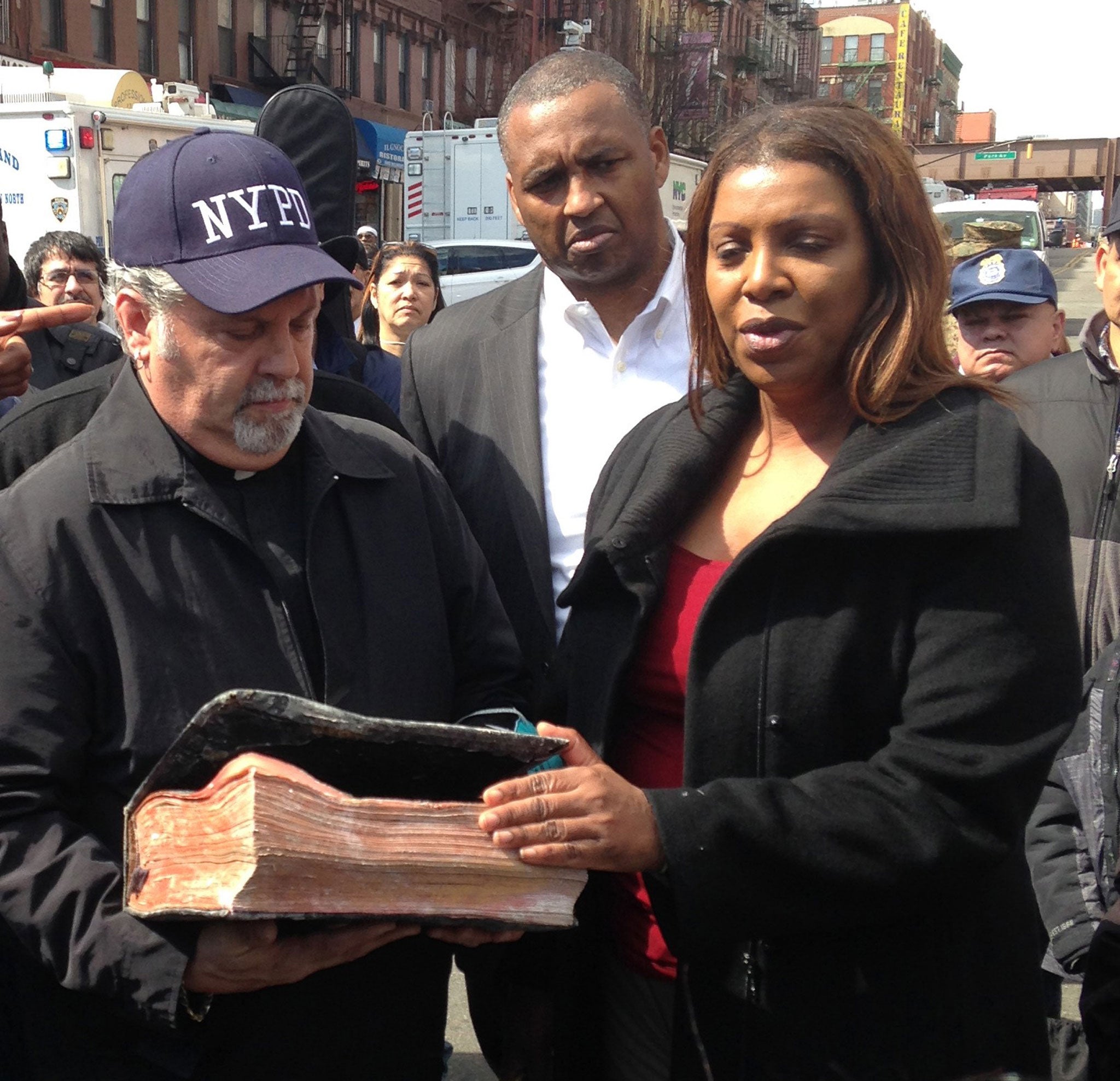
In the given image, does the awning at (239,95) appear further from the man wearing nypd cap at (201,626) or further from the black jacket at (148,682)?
the black jacket at (148,682)

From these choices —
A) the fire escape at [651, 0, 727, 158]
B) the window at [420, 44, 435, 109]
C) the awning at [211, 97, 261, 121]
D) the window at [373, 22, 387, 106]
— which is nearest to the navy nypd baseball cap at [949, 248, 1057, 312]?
the awning at [211, 97, 261, 121]

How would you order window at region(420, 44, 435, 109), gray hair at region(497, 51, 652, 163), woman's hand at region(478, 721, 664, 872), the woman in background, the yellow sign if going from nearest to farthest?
woman's hand at region(478, 721, 664, 872) → gray hair at region(497, 51, 652, 163) → the woman in background → window at region(420, 44, 435, 109) → the yellow sign

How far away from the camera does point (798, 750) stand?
187cm

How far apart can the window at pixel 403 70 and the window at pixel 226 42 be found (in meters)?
6.71

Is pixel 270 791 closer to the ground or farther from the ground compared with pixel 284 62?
closer to the ground

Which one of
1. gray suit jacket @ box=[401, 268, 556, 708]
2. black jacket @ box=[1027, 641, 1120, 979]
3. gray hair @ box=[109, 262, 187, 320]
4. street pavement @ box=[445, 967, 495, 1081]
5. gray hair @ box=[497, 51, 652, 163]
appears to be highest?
gray hair @ box=[497, 51, 652, 163]

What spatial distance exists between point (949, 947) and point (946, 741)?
329 mm

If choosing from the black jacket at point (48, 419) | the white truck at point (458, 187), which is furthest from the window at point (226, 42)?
the black jacket at point (48, 419)

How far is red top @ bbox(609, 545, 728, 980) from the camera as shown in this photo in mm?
2051

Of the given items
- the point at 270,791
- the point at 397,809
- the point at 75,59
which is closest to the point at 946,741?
the point at 397,809

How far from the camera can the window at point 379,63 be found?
104ft

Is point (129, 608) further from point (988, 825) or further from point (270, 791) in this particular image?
point (988, 825)

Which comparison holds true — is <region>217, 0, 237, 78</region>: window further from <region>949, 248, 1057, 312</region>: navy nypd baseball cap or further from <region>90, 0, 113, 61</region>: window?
<region>949, 248, 1057, 312</region>: navy nypd baseball cap

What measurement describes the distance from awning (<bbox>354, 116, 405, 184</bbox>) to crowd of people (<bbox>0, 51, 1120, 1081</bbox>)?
27.9 meters
